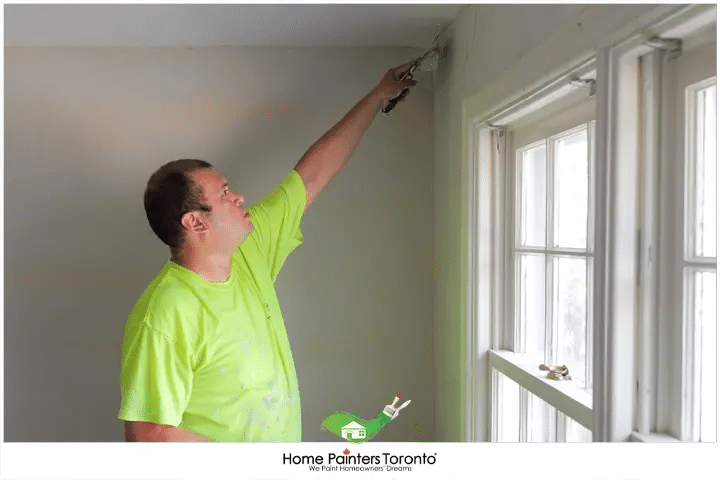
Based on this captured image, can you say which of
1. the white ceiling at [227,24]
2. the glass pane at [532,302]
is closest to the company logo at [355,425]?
the glass pane at [532,302]

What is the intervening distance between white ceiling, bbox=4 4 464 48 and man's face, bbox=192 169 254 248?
272 millimetres

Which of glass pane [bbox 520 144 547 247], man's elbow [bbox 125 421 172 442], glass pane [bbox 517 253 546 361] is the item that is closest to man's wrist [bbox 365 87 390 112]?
glass pane [bbox 520 144 547 247]

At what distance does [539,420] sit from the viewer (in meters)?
1.36

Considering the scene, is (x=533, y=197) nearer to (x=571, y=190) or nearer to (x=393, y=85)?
(x=571, y=190)

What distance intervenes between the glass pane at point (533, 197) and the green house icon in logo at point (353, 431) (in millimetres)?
492

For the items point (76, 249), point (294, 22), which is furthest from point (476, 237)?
point (76, 249)

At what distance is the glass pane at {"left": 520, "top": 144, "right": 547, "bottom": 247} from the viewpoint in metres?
1.33

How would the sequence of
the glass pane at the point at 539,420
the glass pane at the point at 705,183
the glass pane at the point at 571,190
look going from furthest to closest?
1. the glass pane at the point at 539,420
2. the glass pane at the point at 571,190
3. the glass pane at the point at 705,183

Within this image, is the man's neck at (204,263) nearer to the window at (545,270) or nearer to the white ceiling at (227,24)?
the white ceiling at (227,24)

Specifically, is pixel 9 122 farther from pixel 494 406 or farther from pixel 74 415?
pixel 494 406

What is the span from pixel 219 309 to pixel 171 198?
0.25 metres

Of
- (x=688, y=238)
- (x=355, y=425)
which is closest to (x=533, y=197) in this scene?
(x=688, y=238)

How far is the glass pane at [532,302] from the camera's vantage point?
1.35 meters
